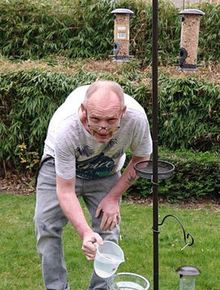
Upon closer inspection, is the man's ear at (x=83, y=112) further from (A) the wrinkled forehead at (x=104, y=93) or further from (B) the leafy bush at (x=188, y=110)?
(B) the leafy bush at (x=188, y=110)

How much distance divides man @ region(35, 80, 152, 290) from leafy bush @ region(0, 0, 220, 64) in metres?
4.54

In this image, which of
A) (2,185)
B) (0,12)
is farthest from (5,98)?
(0,12)

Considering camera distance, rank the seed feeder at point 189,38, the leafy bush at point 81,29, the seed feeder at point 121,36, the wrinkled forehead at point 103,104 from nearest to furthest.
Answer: the wrinkled forehead at point 103,104, the seed feeder at point 189,38, the seed feeder at point 121,36, the leafy bush at point 81,29

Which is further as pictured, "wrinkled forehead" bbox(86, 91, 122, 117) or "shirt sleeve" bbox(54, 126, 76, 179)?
"shirt sleeve" bbox(54, 126, 76, 179)

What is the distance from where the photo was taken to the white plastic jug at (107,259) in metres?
2.35

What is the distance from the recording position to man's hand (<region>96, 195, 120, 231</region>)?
2805 millimetres

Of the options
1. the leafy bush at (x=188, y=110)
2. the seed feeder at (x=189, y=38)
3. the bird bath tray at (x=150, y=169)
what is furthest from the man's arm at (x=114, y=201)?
the seed feeder at (x=189, y=38)

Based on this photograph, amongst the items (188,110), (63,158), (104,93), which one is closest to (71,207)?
(63,158)

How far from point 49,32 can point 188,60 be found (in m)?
2.00

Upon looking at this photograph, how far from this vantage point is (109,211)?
2.80m

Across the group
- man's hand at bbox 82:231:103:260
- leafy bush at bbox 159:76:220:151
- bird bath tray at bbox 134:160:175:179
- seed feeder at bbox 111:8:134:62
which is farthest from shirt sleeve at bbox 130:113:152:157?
seed feeder at bbox 111:8:134:62

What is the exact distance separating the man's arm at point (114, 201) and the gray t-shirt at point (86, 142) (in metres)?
0.08

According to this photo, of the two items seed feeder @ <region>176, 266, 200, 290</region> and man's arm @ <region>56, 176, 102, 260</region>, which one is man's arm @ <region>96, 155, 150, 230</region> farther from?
seed feeder @ <region>176, 266, 200, 290</region>

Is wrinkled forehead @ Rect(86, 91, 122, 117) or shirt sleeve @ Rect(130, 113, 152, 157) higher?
wrinkled forehead @ Rect(86, 91, 122, 117)
